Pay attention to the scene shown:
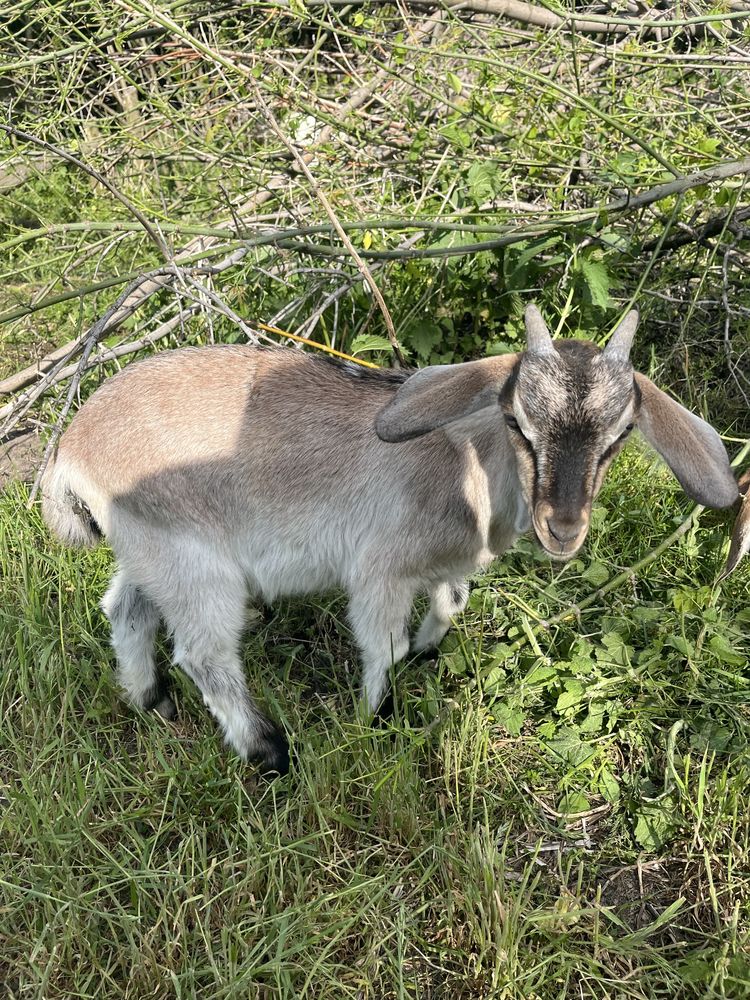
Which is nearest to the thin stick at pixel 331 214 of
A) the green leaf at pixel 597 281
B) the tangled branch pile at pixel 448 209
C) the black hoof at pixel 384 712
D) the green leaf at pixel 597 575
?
the tangled branch pile at pixel 448 209

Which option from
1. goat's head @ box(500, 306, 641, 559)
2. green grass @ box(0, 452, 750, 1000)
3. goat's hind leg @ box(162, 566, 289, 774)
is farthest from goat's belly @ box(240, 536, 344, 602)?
goat's head @ box(500, 306, 641, 559)

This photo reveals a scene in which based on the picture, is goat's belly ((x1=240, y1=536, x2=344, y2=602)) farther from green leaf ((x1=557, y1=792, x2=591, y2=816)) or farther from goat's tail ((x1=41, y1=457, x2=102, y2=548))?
green leaf ((x1=557, y1=792, x2=591, y2=816))

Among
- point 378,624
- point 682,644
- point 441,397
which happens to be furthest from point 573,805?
point 441,397

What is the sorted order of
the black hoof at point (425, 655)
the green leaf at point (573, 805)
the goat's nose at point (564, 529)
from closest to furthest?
the goat's nose at point (564, 529)
the green leaf at point (573, 805)
the black hoof at point (425, 655)

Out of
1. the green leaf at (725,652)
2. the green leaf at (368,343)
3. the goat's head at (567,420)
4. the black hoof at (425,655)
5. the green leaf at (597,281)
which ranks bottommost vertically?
the black hoof at (425,655)

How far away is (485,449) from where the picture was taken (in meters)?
3.12

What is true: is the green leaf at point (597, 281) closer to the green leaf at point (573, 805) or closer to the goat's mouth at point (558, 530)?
the goat's mouth at point (558, 530)

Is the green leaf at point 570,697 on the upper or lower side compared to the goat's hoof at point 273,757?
lower

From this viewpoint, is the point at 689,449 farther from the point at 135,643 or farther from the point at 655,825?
the point at 135,643

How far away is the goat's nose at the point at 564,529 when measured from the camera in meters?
2.37

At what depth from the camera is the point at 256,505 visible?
10.6ft

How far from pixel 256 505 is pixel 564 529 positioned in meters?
1.24

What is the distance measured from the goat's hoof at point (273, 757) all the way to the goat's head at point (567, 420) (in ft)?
3.64

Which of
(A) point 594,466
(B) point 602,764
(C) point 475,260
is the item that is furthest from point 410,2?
(B) point 602,764
